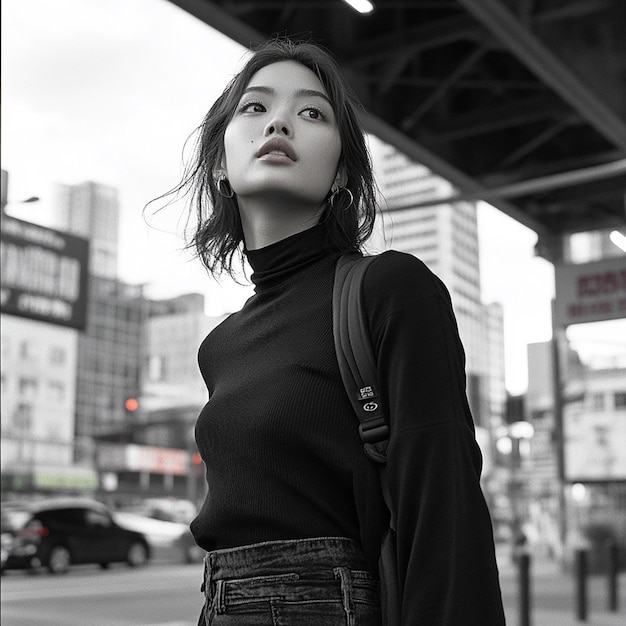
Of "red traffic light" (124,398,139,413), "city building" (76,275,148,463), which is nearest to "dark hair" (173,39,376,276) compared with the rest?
"city building" (76,275,148,463)

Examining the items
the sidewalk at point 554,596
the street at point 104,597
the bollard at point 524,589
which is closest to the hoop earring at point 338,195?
the street at point 104,597

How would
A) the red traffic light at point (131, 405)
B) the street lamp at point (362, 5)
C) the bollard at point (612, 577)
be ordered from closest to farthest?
the red traffic light at point (131, 405)
the street lamp at point (362, 5)
the bollard at point (612, 577)

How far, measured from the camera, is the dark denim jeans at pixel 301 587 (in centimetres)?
119

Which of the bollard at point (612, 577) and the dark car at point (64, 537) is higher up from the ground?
the dark car at point (64, 537)

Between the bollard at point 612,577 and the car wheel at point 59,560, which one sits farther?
the bollard at point 612,577

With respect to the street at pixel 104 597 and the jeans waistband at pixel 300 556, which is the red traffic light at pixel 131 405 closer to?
the street at pixel 104 597

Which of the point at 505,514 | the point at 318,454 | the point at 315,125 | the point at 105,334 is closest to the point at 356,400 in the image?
the point at 318,454

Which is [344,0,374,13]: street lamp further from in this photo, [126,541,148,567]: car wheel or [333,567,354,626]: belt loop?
[333,567,354,626]: belt loop

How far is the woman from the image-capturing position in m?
1.10

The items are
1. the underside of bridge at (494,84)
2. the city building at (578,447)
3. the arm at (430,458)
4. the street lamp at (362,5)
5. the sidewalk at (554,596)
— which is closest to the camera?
the arm at (430,458)

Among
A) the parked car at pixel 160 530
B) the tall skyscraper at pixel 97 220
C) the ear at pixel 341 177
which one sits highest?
the tall skyscraper at pixel 97 220

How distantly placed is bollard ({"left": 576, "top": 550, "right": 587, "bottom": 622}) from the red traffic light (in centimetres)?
483

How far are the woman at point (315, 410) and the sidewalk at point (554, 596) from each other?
6.97 m

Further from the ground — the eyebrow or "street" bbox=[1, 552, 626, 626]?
the eyebrow
